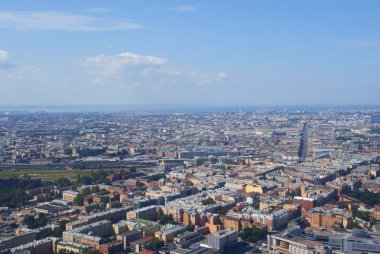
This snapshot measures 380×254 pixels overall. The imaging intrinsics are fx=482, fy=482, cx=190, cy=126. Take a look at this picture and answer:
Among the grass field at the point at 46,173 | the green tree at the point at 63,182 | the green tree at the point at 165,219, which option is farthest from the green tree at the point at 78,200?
the grass field at the point at 46,173

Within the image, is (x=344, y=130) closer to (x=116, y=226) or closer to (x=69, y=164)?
(x=69, y=164)

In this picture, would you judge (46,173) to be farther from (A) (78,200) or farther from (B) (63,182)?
(A) (78,200)

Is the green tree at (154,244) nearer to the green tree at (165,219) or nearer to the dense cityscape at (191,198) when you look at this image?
the dense cityscape at (191,198)

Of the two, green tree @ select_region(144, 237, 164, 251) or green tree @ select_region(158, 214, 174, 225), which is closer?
green tree @ select_region(144, 237, 164, 251)

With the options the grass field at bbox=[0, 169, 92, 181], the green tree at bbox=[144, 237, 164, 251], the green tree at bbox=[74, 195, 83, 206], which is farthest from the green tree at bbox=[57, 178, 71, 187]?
the green tree at bbox=[144, 237, 164, 251]

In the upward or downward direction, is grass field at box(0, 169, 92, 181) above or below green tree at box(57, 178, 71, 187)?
below

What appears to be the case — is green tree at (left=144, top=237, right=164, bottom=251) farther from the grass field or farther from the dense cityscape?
the grass field

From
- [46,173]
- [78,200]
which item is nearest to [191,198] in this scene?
[78,200]
